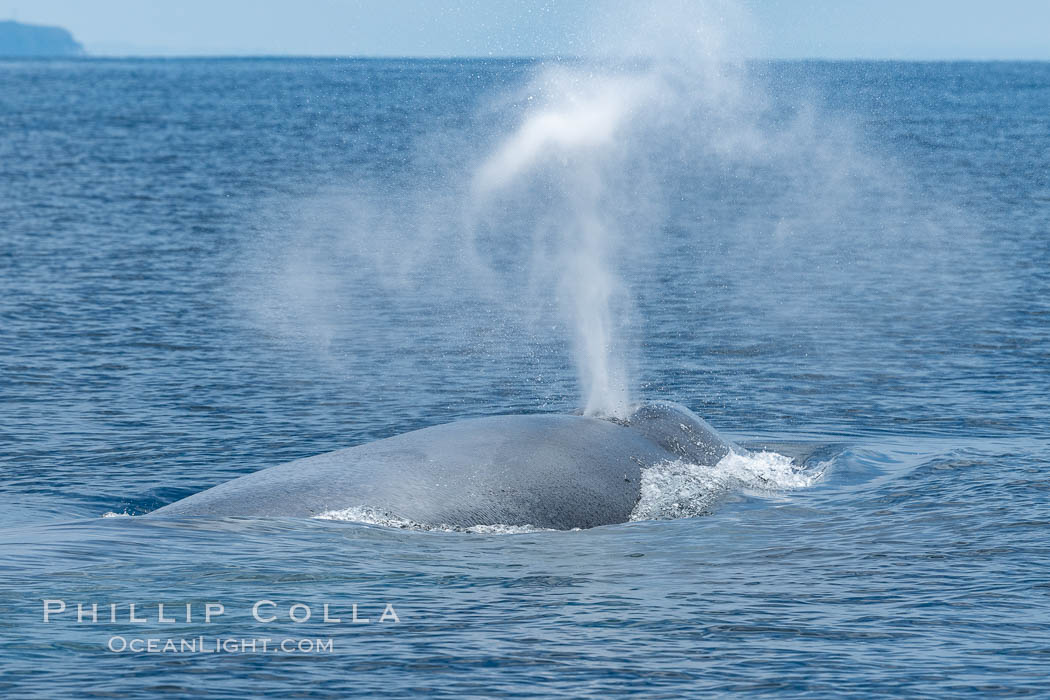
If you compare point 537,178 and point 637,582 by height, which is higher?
point 537,178

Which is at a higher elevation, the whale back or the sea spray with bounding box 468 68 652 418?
the sea spray with bounding box 468 68 652 418

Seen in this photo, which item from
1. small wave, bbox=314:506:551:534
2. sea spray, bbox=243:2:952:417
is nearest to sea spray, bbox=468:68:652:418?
sea spray, bbox=243:2:952:417

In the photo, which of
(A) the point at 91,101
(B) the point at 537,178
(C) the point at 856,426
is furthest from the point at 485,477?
(A) the point at 91,101

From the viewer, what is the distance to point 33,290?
38.2 m

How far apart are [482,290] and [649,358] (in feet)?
34.9

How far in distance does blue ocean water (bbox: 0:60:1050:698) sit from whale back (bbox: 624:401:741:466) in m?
0.70

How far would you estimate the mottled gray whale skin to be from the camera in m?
16.4

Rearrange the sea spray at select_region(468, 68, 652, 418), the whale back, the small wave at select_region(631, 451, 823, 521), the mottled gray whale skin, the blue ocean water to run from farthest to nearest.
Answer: the sea spray at select_region(468, 68, 652, 418), the whale back, the small wave at select_region(631, 451, 823, 521), the mottled gray whale skin, the blue ocean water

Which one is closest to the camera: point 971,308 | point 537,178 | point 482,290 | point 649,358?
point 649,358

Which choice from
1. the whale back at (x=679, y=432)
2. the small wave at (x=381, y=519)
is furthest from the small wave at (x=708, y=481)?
the small wave at (x=381, y=519)

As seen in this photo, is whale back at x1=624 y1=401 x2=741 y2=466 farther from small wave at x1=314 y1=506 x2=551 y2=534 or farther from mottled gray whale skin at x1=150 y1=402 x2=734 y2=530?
small wave at x1=314 y1=506 x2=551 y2=534

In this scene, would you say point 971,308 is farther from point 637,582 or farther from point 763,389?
point 637,582

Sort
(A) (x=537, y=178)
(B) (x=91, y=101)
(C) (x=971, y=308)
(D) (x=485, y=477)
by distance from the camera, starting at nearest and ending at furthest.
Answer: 1. (D) (x=485, y=477)
2. (C) (x=971, y=308)
3. (A) (x=537, y=178)
4. (B) (x=91, y=101)

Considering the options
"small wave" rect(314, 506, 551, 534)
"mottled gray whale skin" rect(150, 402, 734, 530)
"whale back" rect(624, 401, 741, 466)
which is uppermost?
"whale back" rect(624, 401, 741, 466)
